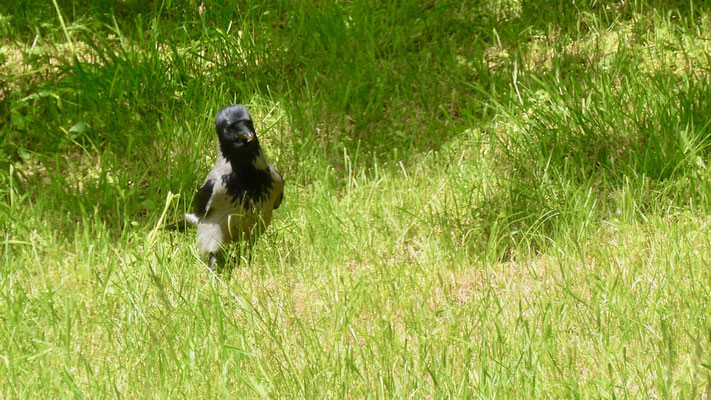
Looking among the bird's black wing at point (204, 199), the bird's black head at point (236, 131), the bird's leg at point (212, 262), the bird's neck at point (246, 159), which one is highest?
A: the bird's black head at point (236, 131)

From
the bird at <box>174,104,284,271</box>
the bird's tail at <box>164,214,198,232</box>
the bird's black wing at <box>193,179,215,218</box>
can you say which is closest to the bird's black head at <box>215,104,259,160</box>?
the bird at <box>174,104,284,271</box>

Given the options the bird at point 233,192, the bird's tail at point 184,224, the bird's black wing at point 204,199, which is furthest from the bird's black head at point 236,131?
the bird's tail at point 184,224

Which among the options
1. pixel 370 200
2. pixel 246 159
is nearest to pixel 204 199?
pixel 246 159

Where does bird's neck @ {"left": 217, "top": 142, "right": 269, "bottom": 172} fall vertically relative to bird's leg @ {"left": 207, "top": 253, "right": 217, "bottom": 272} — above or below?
above

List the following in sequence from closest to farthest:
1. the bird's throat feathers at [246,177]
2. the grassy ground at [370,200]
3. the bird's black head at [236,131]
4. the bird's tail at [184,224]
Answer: the grassy ground at [370,200] < the bird's black head at [236,131] < the bird's throat feathers at [246,177] < the bird's tail at [184,224]

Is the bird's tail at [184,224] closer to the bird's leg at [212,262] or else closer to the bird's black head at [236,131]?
the bird's leg at [212,262]

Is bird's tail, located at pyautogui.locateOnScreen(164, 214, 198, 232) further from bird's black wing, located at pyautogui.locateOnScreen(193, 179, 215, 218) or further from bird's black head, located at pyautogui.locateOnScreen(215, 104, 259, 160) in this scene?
bird's black head, located at pyautogui.locateOnScreen(215, 104, 259, 160)

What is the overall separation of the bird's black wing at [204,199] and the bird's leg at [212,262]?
234 mm

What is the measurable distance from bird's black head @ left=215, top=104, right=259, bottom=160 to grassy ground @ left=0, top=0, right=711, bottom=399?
0.51 m

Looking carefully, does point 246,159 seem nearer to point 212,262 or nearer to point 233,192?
point 233,192

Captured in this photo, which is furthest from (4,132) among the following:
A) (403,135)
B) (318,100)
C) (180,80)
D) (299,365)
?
(299,365)

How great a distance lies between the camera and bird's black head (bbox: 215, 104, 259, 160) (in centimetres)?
487

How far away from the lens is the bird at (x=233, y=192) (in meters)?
4.93

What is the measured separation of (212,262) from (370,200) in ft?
3.19
